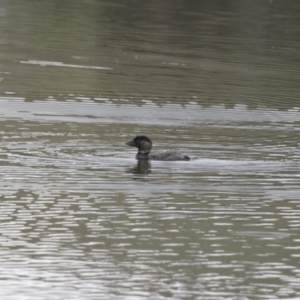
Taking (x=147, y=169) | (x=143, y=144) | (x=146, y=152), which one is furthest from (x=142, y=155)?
(x=147, y=169)

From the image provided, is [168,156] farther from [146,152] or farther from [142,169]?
[142,169]

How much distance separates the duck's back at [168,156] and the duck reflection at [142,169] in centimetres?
13

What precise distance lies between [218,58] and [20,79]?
270 inches

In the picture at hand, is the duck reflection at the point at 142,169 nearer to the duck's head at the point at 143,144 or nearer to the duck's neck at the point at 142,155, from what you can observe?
the duck's neck at the point at 142,155

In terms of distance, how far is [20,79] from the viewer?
22.9m

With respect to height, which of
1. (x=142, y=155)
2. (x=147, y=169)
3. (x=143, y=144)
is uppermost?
(x=143, y=144)

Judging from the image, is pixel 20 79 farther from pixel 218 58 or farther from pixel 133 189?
pixel 133 189

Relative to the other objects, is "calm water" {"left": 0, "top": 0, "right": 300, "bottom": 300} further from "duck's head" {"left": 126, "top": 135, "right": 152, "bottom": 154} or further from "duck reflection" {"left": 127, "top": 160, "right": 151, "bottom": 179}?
"duck's head" {"left": 126, "top": 135, "right": 152, "bottom": 154}

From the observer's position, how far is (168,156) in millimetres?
15812

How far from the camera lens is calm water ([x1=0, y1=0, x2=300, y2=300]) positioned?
33.4 feet

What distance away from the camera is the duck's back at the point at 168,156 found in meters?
15.7

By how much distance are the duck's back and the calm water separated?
11cm

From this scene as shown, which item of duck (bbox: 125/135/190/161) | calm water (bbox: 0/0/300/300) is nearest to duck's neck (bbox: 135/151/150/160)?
duck (bbox: 125/135/190/161)

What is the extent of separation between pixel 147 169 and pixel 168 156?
1.49ft
